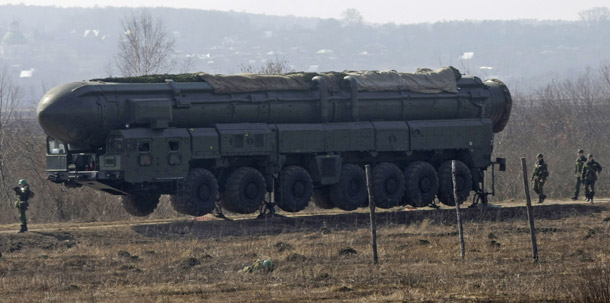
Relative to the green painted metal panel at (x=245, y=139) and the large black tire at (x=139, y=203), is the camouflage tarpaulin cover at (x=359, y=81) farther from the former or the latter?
the large black tire at (x=139, y=203)

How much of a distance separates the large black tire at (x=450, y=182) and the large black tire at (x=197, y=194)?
7.82 metres

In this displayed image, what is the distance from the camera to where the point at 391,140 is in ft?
117

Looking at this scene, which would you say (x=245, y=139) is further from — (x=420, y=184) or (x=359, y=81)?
(x=420, y=184)

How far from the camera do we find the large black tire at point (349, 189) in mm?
35000

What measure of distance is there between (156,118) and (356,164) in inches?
280

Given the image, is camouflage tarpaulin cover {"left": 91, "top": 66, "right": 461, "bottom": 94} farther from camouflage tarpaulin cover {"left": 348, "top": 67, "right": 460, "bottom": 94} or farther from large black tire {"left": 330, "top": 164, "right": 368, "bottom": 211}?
large black tire {"left": 330, "top": 164, "right": 368, "bottom": 211}

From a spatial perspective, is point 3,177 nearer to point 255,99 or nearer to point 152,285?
point 255,99

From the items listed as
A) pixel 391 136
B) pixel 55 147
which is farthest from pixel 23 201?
pixel 391 136

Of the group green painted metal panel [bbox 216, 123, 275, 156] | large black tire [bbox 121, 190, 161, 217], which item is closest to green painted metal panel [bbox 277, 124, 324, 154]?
green painted metal panel [bbox 216, 123, 275, 156]

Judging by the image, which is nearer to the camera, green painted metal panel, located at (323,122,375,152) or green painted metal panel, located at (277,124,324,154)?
green painted metal panel, located at (277,124,324,154)

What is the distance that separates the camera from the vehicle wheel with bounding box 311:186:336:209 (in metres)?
35.8

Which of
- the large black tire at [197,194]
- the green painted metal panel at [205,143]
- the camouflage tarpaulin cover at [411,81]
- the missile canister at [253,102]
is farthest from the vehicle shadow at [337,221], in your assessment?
the camouflage tarpaulin cover at [411,81]

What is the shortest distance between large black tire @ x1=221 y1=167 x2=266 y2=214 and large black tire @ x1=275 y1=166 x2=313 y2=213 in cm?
74

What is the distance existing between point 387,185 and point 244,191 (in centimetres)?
475
